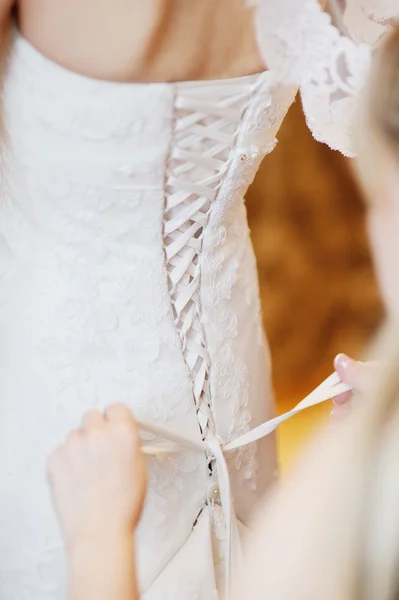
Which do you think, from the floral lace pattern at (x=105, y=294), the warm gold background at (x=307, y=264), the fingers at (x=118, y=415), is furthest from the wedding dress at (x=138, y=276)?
the warm gold background at (x=307, y=264)

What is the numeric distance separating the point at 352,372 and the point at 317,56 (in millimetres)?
275

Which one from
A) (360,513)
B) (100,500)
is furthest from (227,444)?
(360,513)

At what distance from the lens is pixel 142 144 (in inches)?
29.5

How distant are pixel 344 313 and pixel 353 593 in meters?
1.72

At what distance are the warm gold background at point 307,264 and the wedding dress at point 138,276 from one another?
1127 mm

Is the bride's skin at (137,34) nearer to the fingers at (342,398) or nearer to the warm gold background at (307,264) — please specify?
the fingers at (342,398)

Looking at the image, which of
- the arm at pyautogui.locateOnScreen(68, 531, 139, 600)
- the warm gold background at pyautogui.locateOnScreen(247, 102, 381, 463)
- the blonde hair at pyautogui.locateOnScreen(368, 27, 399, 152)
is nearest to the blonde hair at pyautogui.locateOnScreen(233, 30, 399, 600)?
the blonde hair at pyautogui.locateOnScreen(368, 27, 399, 152)

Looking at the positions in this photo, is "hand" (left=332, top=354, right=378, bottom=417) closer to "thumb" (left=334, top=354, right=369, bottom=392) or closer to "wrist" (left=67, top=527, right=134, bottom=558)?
"thumb" (left=334, top=354, right=369, bottom=392)

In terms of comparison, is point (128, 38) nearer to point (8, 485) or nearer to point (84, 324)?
point (84, 324)

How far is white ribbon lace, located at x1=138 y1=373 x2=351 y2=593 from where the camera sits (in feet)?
2.62

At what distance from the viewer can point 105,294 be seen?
80 centimetres

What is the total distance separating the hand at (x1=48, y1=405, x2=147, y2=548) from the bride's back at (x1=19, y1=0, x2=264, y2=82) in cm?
28

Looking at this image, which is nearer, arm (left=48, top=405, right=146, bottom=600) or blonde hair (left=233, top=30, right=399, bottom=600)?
blonde hair (left=233, top=30, right=399, bottom=600)

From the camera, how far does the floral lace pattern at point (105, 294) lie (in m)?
0.75
